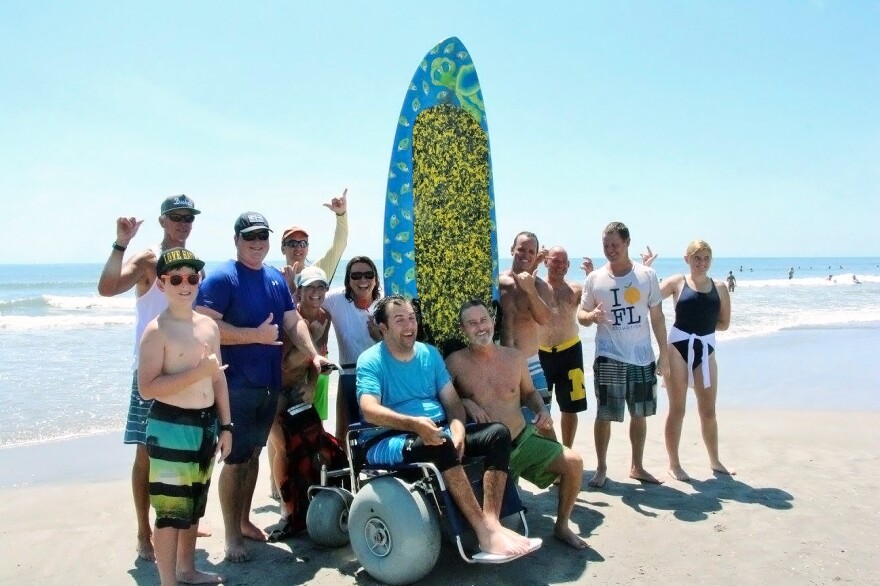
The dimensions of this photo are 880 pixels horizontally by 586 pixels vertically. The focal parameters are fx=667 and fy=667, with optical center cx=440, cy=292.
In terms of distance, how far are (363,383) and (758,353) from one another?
32.6 feet

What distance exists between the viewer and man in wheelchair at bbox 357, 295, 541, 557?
304 centimetres

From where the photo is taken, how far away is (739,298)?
26125 millimetres

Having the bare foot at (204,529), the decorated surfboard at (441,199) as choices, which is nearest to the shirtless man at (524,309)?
the decorated surfboard at (441,199)

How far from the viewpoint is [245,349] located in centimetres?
339

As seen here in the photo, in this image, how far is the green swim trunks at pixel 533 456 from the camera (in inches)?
139

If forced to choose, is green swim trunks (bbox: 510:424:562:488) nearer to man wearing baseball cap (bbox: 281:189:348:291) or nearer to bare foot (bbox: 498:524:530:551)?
bare foot (bbox: 498:524:530:551)

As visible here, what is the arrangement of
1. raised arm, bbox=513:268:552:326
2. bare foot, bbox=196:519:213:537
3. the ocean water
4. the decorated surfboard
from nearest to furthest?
bare foot, bbox=196:519:213:537
raised arm, bbox=513:268:552:326
the decorated surfboard
the ocean water

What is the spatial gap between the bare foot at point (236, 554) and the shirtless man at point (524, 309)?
6.61 ft

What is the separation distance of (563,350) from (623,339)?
0.42m

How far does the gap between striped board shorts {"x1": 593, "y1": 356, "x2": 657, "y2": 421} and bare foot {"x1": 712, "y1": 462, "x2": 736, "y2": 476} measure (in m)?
0.80

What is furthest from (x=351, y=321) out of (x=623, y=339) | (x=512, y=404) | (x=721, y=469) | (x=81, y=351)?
(x=81, y=351)

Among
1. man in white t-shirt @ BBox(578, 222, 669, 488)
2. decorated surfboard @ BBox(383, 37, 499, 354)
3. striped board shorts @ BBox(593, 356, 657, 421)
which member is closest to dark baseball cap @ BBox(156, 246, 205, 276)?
decorated surfboard @ BBox(383, 37, 499, 354)

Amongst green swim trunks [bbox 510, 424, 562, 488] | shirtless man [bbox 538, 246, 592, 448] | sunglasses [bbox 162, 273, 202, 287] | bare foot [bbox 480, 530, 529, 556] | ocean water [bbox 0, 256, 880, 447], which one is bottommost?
ocean water [bbox 0, 256, 880, 447]

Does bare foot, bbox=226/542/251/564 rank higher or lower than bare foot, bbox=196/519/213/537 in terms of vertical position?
higher
